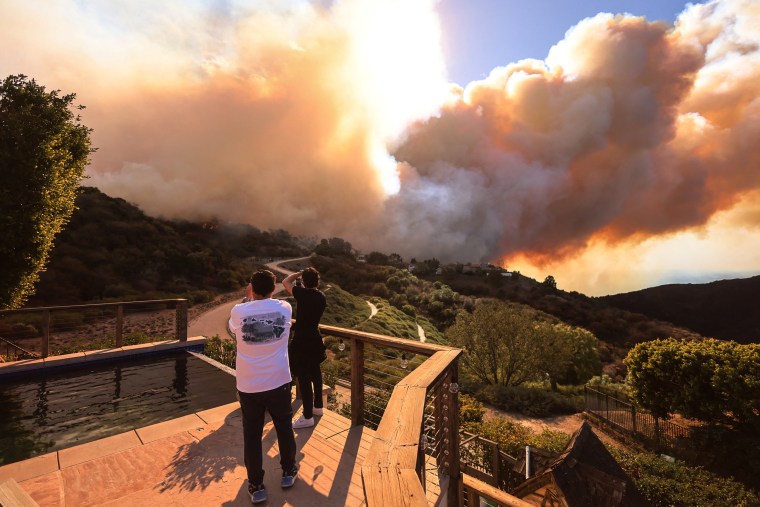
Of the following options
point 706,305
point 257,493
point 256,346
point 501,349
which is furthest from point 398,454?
point 706,305

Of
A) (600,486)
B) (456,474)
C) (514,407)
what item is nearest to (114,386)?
(456,474)

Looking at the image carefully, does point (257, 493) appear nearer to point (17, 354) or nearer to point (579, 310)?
point (17, 354)

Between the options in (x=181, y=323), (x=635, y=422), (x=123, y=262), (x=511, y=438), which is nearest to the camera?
(x=181, y=323)

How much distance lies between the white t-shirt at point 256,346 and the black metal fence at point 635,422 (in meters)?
24.8

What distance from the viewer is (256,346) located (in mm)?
3260

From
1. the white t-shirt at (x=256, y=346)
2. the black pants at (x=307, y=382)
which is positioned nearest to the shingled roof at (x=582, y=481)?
the black pants at (x=307, y=382)

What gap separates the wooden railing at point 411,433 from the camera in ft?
4.39

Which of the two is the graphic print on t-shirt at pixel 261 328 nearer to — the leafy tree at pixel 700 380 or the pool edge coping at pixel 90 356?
the pool edge coping at pixel 90 356

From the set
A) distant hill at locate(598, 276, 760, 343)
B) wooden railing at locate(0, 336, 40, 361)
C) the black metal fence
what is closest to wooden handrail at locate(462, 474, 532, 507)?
wooden railing at locate(0, 336, 40, 361)

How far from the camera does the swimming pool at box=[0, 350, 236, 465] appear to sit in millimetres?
6035

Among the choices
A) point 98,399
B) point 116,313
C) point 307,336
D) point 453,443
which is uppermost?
point 307,336

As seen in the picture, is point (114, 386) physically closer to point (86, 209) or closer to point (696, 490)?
point (696, 490)

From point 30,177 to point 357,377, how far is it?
42.0 ft

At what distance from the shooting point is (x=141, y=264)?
43312mm
